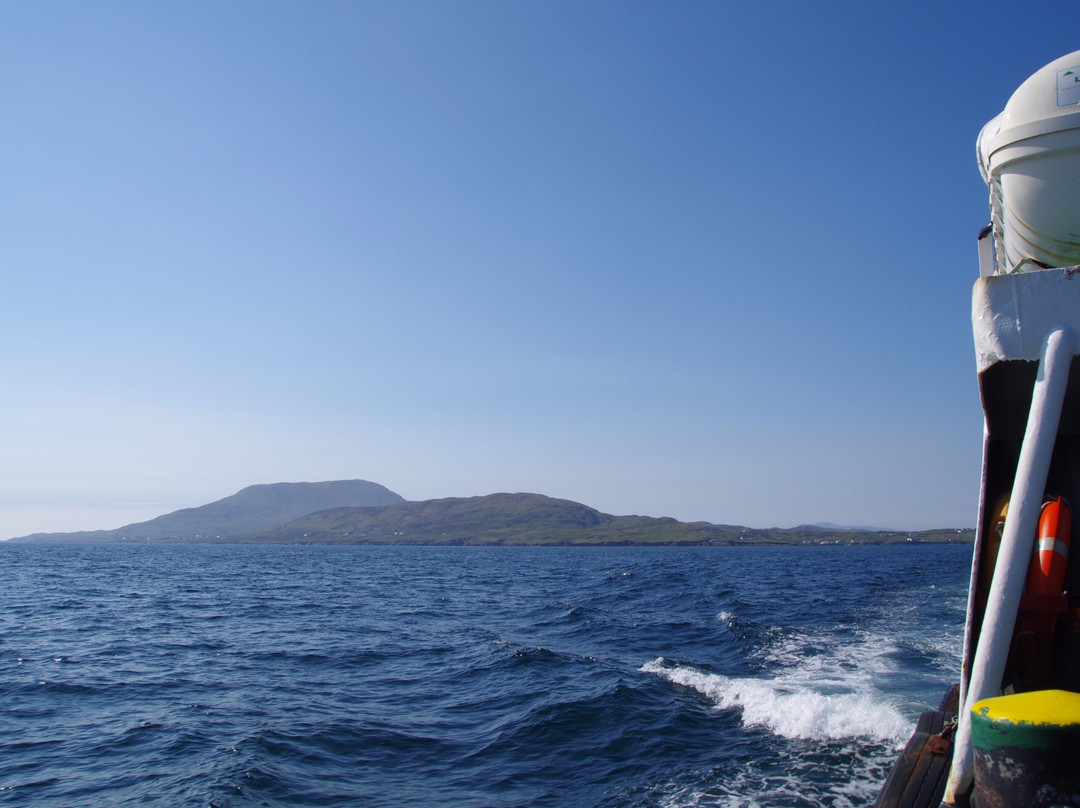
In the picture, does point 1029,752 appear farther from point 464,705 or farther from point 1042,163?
point 464,705

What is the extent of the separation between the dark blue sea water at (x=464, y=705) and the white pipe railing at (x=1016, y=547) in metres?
6.29

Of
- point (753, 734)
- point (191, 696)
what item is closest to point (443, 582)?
point (191, 696)

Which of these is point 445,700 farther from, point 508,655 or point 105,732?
point 105,732

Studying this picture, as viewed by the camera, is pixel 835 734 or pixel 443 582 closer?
pixel 835 734

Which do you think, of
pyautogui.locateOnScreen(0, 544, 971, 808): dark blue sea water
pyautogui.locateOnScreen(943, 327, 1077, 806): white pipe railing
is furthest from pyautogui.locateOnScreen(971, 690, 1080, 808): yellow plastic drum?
pyautogui.locateOnScreen(0, 544, 971, 808): dark blue sea water

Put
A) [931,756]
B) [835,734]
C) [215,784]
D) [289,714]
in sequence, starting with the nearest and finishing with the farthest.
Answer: [931,756] < [215,784] < [835,734] < [289,714]

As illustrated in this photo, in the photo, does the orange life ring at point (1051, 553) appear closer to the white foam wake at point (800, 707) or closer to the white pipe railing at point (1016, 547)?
the white pipe railing at point (1016, 547)

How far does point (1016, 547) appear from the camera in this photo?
6.12m

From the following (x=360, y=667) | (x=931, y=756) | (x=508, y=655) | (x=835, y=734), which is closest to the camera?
(x=931, y=756)

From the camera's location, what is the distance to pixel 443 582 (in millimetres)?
60156

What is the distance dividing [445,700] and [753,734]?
312 inches

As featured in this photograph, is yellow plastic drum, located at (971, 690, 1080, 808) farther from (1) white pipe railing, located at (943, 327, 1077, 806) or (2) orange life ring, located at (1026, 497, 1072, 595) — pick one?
(2) orange life ring, located at (1026, 497, 1072, 595)

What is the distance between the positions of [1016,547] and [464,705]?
14728 millimetres

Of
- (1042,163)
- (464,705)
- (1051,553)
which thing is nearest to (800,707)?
(464,705)
